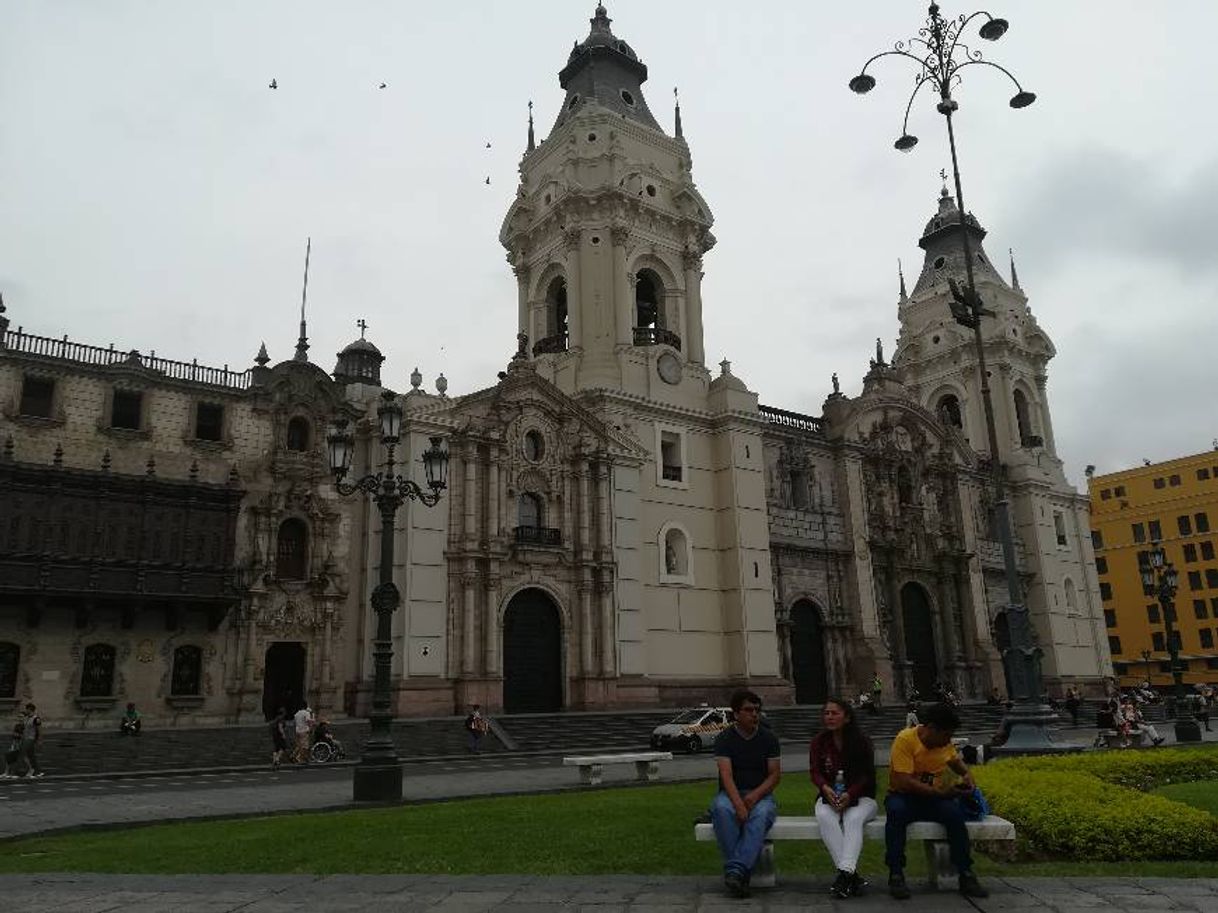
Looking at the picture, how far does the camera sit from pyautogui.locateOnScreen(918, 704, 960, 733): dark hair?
7.71m

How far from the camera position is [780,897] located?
23.7 feet

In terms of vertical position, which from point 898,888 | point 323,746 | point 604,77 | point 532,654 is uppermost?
point 604,77

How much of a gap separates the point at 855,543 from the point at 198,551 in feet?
94.6

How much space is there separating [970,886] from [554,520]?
29.4 meters

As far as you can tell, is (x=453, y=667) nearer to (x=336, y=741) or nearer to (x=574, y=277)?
(x=336, y=741)

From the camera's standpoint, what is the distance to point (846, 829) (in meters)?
7.41

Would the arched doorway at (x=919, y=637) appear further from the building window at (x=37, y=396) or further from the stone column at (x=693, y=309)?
the building window at (x=37, y=396)

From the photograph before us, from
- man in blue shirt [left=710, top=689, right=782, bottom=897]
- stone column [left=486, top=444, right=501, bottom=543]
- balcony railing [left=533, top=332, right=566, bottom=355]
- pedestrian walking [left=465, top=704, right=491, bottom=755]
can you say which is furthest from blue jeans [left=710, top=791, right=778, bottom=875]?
balcony railing [left=533, top=332, right=566, bottom=355]

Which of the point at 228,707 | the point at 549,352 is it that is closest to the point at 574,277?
the point at 549,352

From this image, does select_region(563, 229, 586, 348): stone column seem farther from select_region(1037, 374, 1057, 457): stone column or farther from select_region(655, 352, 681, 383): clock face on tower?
select_region(1037, 374, 1057, 457): stone column

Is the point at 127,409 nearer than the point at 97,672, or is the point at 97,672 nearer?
the point at 97,672

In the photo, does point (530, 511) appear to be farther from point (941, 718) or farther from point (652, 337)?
point (941, 718)

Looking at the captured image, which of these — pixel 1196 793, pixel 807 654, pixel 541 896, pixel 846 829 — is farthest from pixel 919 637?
pixel 541 896

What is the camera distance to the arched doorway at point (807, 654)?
41.6 meters
